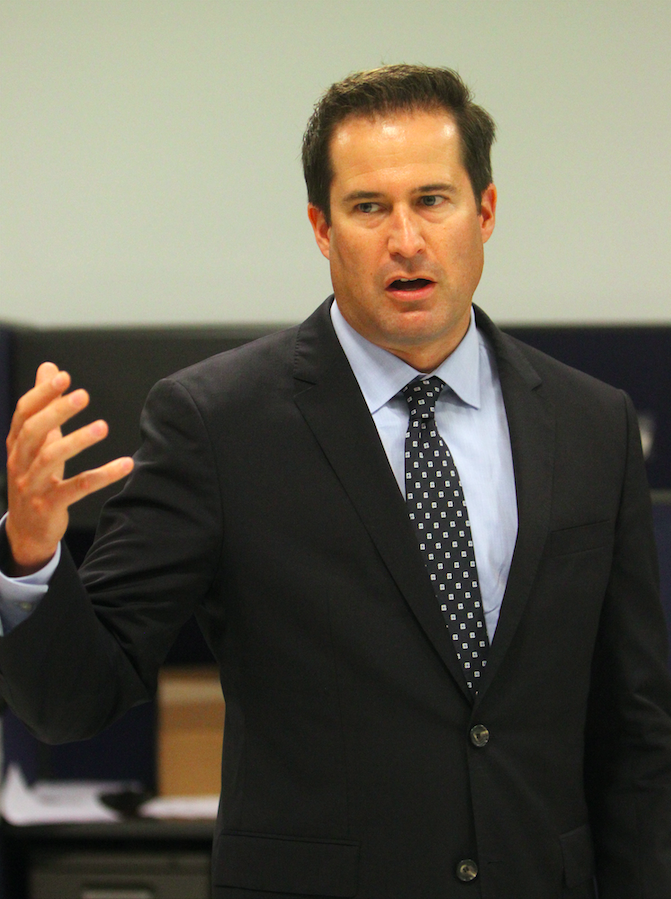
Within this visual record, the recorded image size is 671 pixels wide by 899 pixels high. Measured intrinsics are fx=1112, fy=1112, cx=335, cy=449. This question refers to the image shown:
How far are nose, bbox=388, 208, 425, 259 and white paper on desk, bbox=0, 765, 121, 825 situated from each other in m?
1.57

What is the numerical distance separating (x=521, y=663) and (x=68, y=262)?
1.90 meters

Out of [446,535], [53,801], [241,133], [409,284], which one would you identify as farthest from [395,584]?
[241,133]

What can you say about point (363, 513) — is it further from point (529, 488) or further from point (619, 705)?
point (619, 705)

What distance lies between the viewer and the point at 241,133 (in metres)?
2.74

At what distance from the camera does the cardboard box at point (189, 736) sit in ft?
7.79

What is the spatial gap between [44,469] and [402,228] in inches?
19.4

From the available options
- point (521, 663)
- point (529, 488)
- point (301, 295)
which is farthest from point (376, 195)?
point (301, 295)

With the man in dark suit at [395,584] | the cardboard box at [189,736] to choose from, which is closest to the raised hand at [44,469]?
the man in dark suit at [395,584]

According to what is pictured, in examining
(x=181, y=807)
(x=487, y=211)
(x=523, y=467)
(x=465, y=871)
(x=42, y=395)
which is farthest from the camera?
(x=181, y=807)

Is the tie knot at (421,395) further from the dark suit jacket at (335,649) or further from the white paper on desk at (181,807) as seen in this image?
the white paper on desk at (181,807)

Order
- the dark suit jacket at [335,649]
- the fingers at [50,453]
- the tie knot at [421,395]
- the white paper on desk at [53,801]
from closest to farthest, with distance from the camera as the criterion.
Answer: the fingers at [50,453] < the dark suit jacket at [335,649] < the tie knot at [421,395] < the white paper on desk at [53,801]

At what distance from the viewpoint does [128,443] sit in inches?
93.0

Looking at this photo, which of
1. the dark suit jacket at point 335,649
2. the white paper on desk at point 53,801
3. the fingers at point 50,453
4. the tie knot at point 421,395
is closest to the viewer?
the fingers at point 50,453

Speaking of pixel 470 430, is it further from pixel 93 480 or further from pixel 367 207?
pixel 93 480
